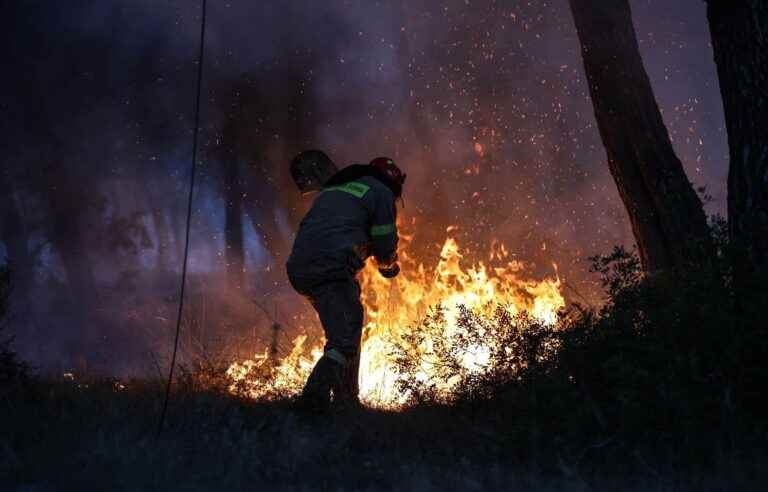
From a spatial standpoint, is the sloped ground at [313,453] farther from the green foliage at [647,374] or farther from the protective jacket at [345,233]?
the protective jacket at [345,233]

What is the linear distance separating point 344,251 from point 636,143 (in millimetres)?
2250

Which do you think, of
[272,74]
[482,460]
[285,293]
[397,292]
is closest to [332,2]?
[272,74]

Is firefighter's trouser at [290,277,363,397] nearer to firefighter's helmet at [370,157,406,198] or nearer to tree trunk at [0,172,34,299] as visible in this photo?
firefighter's helmet at [370,157,406,198]

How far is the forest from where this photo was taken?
3.74 m

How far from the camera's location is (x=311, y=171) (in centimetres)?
621

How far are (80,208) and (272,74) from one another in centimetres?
692

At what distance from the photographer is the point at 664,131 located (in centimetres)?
589

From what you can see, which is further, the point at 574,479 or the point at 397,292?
the point at 397,292

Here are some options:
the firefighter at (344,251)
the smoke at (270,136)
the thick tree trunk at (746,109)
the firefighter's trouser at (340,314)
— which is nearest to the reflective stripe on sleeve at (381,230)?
the firefighter at (344,251)

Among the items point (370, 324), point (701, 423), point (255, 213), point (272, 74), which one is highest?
point (272, 74)

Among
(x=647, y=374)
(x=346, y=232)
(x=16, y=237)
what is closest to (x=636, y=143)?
(x=346, y=232)

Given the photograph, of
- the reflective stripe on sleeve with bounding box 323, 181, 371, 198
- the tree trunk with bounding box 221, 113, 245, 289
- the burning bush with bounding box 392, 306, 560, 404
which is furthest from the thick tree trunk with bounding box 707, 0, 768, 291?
the tree trunk with bounding box 221, 113, 245, 289

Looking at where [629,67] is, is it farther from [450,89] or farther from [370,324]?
[450,89]

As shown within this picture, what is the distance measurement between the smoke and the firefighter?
580cm
